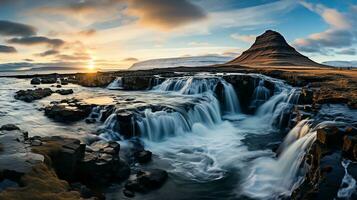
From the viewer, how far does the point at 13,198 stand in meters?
9.05

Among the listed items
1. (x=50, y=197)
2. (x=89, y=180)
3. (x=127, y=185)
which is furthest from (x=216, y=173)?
(x=50, y=197)

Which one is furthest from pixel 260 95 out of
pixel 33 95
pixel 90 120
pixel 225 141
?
pixel 33 95

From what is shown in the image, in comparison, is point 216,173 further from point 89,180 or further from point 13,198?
point 13,198

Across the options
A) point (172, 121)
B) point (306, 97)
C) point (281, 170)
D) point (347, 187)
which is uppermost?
point (306, 97)

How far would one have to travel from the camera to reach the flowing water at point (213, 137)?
15.4 meters

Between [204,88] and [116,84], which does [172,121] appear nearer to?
[204,88]

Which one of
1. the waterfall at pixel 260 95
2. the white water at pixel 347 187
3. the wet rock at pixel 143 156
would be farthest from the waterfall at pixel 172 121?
the white water at pixel 347 187

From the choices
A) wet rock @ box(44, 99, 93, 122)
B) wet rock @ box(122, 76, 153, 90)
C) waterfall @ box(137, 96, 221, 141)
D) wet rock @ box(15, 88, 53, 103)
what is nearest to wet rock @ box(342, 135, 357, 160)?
waterfall @ box(137, 96, 221, 141)

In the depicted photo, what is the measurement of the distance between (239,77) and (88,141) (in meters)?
22.7

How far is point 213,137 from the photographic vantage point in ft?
82.1

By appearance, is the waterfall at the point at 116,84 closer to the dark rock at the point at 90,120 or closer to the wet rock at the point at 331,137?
the dark rock at the point at 90,120

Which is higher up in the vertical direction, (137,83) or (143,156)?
(137,83)

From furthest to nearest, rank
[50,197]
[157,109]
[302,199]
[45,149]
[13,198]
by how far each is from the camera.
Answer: [157,109] → [45,149] → [302,199] → [50,197] → [13,198]

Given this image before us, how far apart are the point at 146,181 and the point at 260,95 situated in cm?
2351
